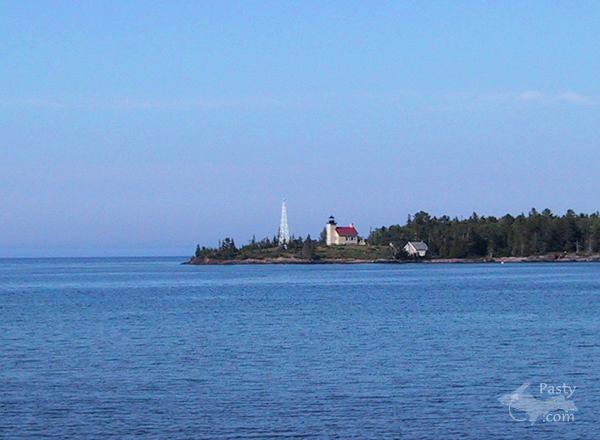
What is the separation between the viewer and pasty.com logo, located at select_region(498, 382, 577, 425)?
82.7 ft

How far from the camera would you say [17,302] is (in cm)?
7694

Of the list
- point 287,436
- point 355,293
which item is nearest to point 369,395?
point 287,436

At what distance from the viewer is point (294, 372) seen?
32.7 metres

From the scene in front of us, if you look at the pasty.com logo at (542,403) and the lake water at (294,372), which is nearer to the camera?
the lake water at (294,372)

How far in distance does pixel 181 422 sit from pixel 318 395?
465cm

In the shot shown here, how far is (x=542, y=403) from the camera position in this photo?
2694cm

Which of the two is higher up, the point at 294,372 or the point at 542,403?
the point at 294,372

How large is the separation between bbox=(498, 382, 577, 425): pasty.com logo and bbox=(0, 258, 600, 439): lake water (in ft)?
0.62

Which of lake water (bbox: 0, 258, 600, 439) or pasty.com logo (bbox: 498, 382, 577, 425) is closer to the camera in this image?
lake water (bbox: 0, 258, 600, 439)

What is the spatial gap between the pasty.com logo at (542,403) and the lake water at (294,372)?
0.62ft

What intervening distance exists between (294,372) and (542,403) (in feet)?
27.9

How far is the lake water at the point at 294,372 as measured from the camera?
80.5 ft

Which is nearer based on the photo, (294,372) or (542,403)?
(542,403)

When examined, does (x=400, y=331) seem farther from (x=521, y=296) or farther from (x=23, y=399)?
(x=521, y=296)
